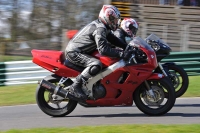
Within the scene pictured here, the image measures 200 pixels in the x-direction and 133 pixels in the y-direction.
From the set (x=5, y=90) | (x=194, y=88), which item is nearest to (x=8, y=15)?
(x=5, y=90)

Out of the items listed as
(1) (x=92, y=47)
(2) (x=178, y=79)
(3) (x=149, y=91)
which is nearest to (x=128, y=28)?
(2) (x=178, y=79)

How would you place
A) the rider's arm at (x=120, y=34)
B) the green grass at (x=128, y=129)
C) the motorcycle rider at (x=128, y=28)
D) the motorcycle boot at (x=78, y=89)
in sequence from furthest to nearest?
1. the motorcycle rider at (x=128, y=28)
2. the rider's arm at (x=120, y=34)
3. the motorcycle boot at (x=78, y=89)
4. the green grass at (x=128, y=129)

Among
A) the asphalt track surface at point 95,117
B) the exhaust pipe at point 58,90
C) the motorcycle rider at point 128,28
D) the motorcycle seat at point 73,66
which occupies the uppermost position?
the motorcycle rider at point 128,28

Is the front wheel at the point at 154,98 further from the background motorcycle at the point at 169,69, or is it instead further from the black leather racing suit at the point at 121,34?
the black leather racing suit at the point at 121,34

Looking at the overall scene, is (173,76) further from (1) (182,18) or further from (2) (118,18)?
(1) (182,18)

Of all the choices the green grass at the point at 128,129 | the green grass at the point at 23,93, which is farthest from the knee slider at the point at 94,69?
the green grass at the point at 23,93

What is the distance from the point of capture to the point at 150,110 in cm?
809

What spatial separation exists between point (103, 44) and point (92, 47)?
14.6 inches

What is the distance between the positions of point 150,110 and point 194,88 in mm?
3200

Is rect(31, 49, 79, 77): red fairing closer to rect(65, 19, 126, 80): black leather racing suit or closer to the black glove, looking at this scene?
rect(65, 19, 126, 80): black leather racing suit

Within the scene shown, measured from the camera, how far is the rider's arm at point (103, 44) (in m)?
7.83

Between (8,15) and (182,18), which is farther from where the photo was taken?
(8,15)

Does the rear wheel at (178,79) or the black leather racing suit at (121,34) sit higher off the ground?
the black leather racing suit at (121,34)

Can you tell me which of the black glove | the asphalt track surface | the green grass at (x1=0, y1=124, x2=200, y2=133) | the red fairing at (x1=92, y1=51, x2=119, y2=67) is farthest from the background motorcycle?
the green grass at (x1=0, y1=124, x2=200, y2=133)
